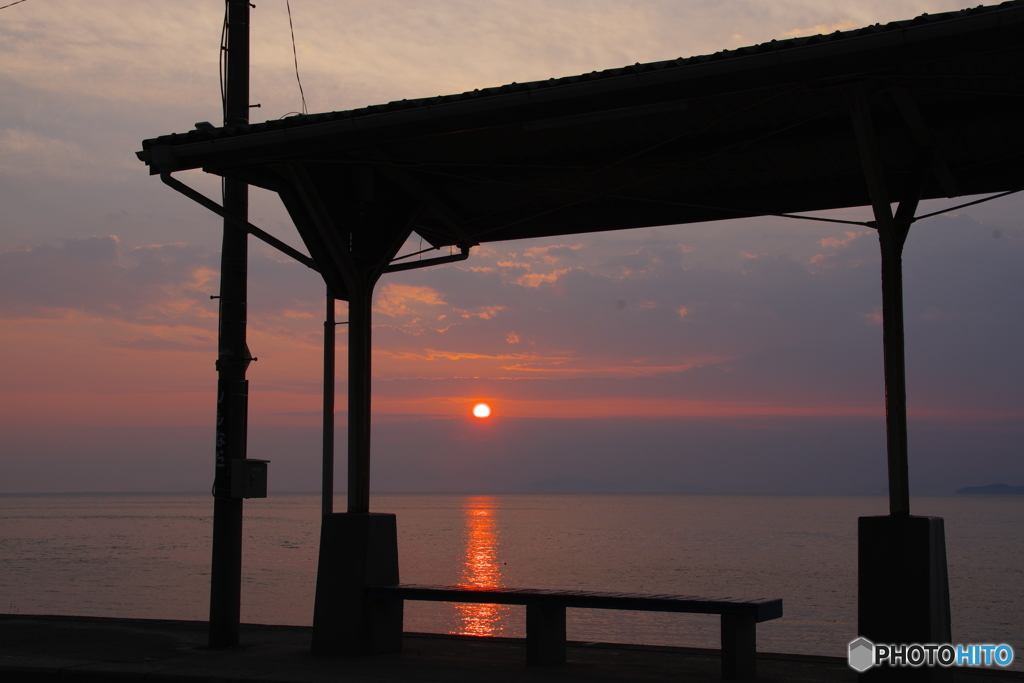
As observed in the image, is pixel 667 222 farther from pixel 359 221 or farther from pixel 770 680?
pixel 770 680

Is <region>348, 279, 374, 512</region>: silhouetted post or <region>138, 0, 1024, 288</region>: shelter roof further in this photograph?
<region>348, 279, 374, 512</region>: silhouetted post

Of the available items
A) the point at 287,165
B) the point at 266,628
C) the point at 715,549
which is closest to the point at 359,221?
the point at 287,165

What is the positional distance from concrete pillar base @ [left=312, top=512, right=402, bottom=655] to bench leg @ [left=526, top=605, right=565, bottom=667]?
56.9 inches


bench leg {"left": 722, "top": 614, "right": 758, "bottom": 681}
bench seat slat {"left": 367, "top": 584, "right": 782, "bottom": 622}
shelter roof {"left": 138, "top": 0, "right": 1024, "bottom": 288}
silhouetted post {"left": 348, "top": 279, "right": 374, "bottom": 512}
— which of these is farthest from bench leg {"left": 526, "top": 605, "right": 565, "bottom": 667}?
shelter roof {"left": 138, "top": 0, "right": 1024, "bottom": 288}

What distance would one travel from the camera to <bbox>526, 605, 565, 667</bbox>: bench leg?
313 inches

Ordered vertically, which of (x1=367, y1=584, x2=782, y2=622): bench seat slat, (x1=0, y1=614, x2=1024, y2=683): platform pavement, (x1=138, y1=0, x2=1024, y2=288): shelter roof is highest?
(x1=138, y1=0, x2=1024, y2=288): shelter roof

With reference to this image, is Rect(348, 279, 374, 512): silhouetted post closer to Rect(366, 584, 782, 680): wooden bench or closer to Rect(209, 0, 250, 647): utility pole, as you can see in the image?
Rect(366, 584, 782, 680): wooden bench

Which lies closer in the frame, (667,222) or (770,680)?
(770,680)

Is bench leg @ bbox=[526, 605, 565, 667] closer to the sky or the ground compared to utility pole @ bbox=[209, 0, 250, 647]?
closer to the ground

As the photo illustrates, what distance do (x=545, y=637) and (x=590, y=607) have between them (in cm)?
86

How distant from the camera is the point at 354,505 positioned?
29.2 feet

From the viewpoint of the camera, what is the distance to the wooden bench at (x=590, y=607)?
24.0 feet

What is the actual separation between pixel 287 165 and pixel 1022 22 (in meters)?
5.52

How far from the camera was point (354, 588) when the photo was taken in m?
8.62
